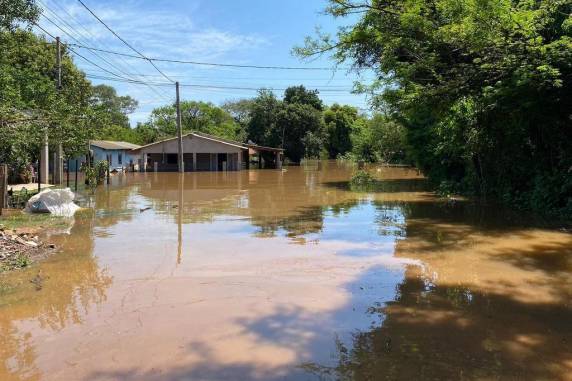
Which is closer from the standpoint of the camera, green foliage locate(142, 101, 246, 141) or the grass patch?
the grass patch

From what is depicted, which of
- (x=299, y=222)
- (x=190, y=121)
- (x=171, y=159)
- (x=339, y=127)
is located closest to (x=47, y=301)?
(x=299, y=222)

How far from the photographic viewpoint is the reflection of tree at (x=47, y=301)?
5.50m

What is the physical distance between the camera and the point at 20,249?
10.4m

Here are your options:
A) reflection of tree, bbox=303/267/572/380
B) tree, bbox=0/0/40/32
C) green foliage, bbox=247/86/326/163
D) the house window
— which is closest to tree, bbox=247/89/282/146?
green foliage, bbox=247/86/326/163

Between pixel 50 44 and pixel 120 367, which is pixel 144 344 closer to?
pixel 120 367

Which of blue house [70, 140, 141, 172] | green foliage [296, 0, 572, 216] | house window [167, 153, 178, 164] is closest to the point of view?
green foliage [296, 0, 572, 216]

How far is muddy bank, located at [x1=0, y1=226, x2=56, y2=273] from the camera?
944cm

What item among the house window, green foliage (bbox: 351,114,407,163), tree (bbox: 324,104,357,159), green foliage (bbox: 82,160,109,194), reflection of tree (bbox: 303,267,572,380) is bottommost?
reflection of tree (bbox: 303,267,572,380)

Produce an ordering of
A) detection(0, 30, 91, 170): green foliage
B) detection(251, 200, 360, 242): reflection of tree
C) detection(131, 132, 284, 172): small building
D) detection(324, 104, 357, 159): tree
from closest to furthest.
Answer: detection(251, 200, 360, 242): reflection of tree → detection(0, 30, 91, 170): green foliage → detection(131, 132, 284, 172): small building → detection(324, 104, 357, 159): tree

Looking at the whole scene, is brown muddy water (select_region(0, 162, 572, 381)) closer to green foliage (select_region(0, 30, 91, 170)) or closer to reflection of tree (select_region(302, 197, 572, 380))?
reflection of tree (select_region(302, 197, 572, 380))

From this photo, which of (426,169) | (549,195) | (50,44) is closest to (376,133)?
(426,169)

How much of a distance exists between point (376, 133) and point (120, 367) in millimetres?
54677

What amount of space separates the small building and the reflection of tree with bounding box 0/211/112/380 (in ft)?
131

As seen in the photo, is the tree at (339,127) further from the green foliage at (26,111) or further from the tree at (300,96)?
the green foliage at (26,111)
